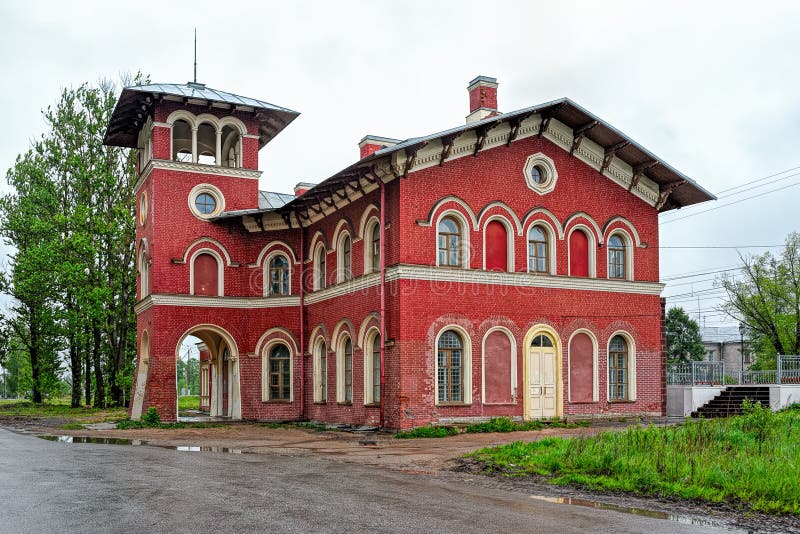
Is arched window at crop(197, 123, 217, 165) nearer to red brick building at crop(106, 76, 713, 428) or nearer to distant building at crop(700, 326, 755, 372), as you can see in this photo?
red brick building at crop(106, 76, 713, 428)

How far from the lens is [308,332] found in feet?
82.1

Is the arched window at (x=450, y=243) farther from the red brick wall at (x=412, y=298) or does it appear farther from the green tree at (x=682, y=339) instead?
the green tree at (x=682, y=339)

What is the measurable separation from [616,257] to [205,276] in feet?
41.7

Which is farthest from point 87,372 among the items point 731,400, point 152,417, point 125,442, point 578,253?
point 731,400

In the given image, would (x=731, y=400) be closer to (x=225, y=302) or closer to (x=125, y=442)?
(x=225, y=302)

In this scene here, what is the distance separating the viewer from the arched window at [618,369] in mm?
22041

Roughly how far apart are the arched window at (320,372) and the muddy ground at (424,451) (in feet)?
6.83

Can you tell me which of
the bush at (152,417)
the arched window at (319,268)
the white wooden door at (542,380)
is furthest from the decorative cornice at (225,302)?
the white wooden door at (542,380)

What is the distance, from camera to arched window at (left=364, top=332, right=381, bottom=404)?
20.8 metres

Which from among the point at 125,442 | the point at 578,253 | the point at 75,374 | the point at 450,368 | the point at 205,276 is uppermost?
the point at 578,253

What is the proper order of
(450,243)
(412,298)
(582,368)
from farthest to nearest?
(582,368) → (450,243) → (412,298)

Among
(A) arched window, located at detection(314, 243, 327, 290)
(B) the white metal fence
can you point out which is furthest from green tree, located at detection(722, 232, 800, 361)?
(A) arched window, located at detection(314, 243, 327, 290)

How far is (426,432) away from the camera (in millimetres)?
18438

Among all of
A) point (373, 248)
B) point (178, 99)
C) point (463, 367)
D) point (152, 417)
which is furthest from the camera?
point (178, 99)
